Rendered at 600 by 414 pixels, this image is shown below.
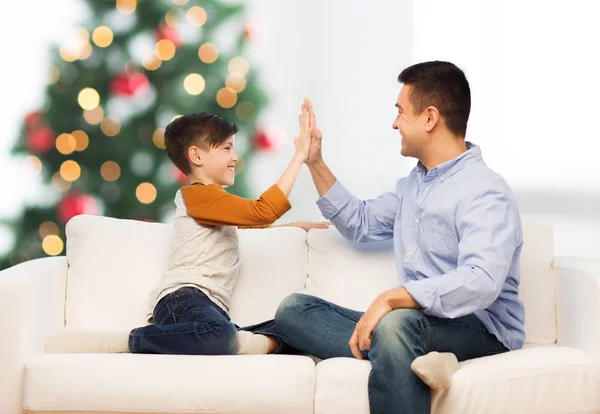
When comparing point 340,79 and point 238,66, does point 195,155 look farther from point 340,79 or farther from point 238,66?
point 340,79

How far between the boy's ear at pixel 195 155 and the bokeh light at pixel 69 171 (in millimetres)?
1219

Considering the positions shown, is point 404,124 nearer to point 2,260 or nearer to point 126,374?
point 126,374

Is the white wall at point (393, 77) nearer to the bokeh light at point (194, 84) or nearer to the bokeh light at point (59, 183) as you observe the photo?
the bokeh light at point (194, 84)

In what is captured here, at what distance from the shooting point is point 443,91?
7.58ft

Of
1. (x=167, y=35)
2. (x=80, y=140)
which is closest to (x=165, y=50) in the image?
(x=167, y=35)

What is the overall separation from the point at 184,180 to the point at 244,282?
118cm

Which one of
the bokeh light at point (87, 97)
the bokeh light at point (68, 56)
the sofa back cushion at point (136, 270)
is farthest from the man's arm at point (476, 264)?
the bokeh light at point (68, 56)

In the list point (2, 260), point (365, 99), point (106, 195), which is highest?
point (365, 99)

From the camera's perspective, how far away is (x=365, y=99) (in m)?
4.12

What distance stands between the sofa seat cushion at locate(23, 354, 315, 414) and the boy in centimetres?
12

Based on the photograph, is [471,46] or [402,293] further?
[471,46]

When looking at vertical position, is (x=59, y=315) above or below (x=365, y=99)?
below

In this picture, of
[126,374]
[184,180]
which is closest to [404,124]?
[126,374]

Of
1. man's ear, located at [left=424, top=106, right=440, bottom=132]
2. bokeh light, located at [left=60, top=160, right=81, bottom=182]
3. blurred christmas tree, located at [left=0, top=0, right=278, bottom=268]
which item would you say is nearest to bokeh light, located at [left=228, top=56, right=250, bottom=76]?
blurred christmas tree, located at [left=0, top=0, right=278, bottom=268]
